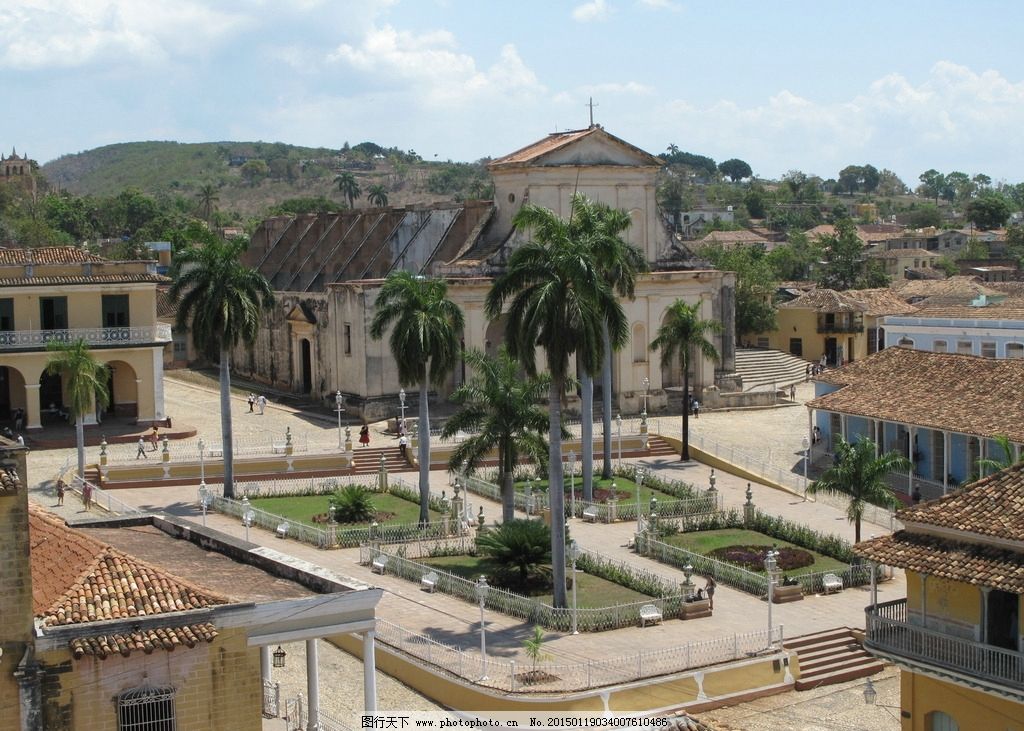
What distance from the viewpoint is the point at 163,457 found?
4447 cm

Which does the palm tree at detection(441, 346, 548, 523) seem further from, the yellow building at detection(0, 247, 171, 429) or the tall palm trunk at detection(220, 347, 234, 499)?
the yellow building at detection(0, 247, 171, 429)

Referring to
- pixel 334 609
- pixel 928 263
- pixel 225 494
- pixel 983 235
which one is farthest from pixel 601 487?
pixel 983 235

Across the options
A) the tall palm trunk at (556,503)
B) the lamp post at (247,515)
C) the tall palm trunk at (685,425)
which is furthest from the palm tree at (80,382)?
the tall palm trunk at (685,425)

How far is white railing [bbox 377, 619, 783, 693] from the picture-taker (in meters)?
26.7

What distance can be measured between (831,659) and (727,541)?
856 cm

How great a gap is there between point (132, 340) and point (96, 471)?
7278 millimetres

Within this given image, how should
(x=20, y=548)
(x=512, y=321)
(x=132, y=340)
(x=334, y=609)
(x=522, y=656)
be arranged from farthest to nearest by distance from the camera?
(x=132, y=340)
(x=512, y=321)
(x=522, y=656)
(x=334, y=609)
(x=20, y=548)

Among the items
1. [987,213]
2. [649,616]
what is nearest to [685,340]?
[649,616]

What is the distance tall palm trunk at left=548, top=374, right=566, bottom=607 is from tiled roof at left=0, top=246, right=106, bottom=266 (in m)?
23.5

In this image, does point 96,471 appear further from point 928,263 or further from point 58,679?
point 928,263

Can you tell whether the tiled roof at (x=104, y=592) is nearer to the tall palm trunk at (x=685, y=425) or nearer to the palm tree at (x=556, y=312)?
the palm tree at (x=556, y=312)

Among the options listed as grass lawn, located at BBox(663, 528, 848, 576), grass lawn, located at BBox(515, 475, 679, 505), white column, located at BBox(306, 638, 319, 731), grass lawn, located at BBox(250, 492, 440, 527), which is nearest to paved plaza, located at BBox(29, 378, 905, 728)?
grass lawn, located at BBox(663, 528, 848, 576)

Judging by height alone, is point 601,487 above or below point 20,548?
below

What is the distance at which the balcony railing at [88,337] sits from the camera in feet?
156
